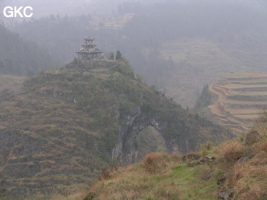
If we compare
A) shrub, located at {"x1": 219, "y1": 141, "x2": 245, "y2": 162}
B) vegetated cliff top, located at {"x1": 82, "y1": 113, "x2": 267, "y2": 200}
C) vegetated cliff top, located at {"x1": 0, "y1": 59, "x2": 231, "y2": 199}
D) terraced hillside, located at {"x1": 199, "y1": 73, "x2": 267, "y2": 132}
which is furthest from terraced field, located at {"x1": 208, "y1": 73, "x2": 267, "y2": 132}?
shrub, located at {"x1": 219, "y1": 141, "x2": 245, "y2": 162}

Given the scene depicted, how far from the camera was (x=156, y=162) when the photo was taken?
33.0 feet

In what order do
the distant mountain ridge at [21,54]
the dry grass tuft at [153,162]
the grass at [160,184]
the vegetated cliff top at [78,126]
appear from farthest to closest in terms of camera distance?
1. the distant mountain ridge at [21,54]
2. the vegetated cliff top at [78,126]
3. the dry grass tuft at [153,162]
4. the grass at [160,184]

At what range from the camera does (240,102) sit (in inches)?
1978

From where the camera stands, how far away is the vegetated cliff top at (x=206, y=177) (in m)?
6.00

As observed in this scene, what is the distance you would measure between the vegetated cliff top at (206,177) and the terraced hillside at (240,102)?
35761 millimetres

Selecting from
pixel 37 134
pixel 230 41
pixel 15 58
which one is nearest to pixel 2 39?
pixel 15 58

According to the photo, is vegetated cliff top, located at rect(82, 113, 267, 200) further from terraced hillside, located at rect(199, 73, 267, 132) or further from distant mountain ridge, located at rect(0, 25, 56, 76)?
distant mountain ridge, located at rect(0, 25, 56, 76)

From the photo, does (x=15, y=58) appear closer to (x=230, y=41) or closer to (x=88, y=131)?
(x=88, y=131)

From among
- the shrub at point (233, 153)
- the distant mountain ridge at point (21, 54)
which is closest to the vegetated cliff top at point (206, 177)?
the shrub at point (233, 153)

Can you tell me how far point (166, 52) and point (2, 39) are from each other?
259 ft

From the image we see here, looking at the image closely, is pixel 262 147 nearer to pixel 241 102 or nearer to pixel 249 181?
pixel 249 181

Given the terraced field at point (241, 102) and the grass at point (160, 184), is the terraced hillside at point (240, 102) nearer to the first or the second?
the terraced field at point (241, 102)

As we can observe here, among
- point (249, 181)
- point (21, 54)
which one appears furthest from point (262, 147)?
point (21, 54)

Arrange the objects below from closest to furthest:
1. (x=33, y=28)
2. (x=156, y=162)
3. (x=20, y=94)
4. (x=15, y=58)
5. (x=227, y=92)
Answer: (x=156, y=162), (x=20, y=94), (x=227, y=92), (x=15, y=58), (x=33, y=28)
